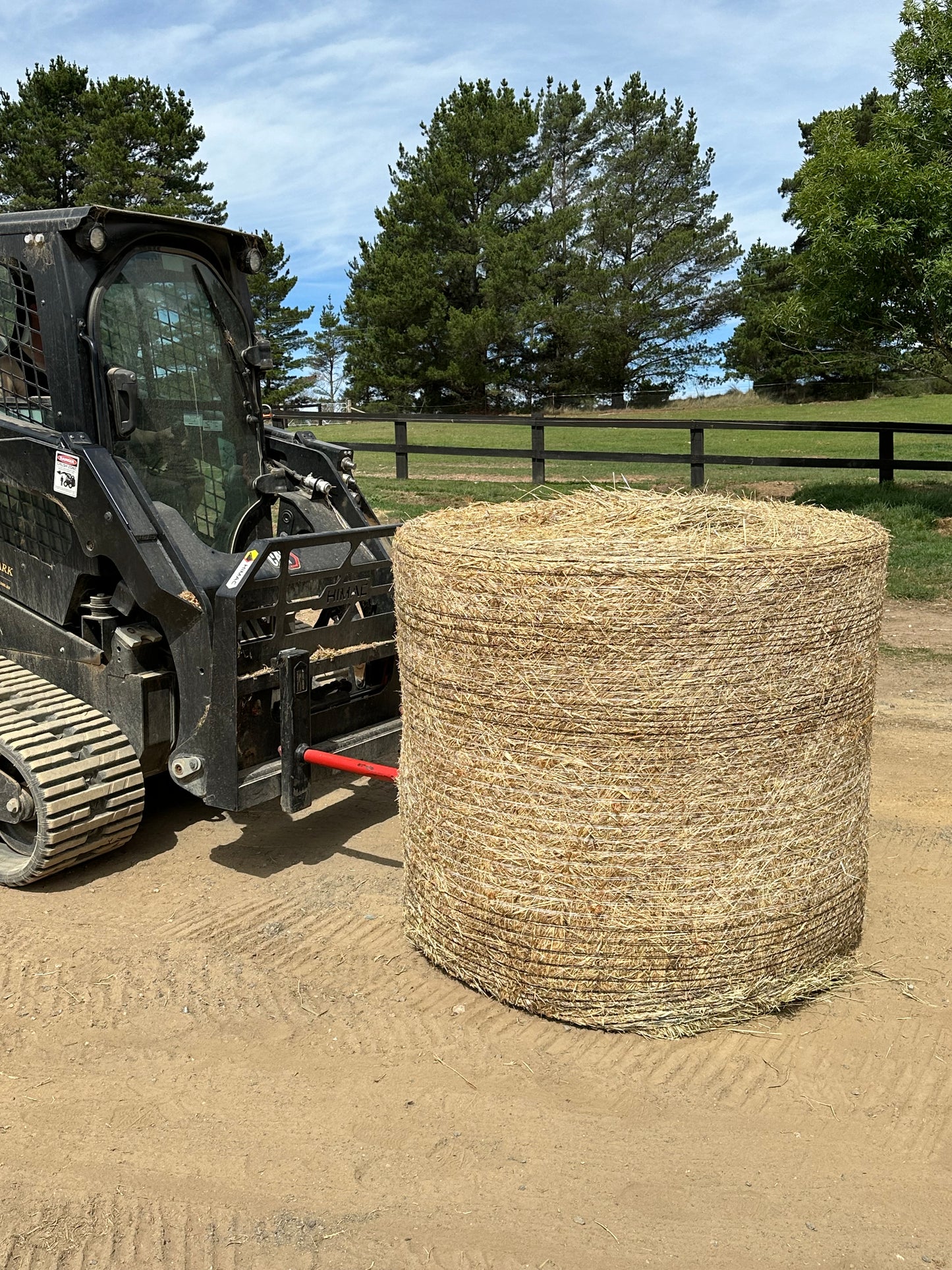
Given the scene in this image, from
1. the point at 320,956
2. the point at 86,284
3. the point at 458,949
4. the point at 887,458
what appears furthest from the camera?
the point at 887,458

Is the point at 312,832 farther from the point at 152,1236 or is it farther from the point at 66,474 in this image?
the point at 152,1236

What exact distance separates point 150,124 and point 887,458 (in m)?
33.2

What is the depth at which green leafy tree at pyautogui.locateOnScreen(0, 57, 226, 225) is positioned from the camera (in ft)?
124

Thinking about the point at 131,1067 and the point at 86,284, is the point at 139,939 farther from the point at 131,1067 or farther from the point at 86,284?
the point at 86,284

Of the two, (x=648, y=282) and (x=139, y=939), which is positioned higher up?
(x=648, y=282)

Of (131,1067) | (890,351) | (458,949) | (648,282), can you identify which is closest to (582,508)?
(458,949)

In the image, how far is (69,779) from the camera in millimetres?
4648

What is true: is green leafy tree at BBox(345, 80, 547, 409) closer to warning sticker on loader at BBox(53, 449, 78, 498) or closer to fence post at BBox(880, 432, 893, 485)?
fence post at BBox(880, 432, 893, 485)

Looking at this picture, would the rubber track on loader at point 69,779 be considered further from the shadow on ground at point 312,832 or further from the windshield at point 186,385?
the windshield at point 186,385

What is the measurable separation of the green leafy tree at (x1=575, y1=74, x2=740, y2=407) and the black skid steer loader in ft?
130

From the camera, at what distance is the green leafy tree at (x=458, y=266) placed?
4050 cm

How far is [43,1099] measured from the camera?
3367mm

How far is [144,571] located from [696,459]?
989 cm

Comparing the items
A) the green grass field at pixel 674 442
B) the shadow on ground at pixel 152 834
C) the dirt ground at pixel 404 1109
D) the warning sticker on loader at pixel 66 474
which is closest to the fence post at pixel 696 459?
the green grass field at pixel 674 442
